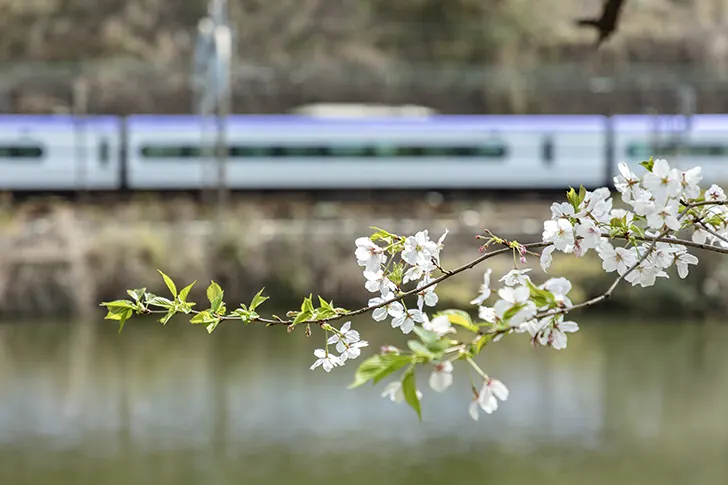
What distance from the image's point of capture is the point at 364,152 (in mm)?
12141

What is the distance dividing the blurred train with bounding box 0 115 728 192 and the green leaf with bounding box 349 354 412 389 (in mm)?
11402

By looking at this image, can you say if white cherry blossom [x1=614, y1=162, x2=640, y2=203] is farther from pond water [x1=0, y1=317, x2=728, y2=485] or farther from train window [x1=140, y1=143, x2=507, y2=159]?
train window [x1=140, y1=143, x2=507, y2=159]

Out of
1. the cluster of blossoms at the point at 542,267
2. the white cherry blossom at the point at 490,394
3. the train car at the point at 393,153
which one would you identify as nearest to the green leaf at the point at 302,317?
the cluster of blossoms at the point at 542,267

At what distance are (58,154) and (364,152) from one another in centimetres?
379

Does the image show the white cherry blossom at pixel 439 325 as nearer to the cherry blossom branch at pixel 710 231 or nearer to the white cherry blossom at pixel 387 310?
the white cherry blossom at pixel 387 310

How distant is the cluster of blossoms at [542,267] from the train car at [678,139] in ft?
32.5

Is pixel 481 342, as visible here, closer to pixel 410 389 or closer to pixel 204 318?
pixel 410 389

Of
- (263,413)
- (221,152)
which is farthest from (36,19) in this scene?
(263,413)

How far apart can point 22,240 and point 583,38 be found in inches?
329

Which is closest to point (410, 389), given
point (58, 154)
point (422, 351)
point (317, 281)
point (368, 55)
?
point (422, 351)

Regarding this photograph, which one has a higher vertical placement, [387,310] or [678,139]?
[387,310]

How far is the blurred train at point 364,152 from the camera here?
473 inches

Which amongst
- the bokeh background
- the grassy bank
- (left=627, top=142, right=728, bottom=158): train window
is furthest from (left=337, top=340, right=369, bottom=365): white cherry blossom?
(left=627, top=142, right=728, bottom=158): train window

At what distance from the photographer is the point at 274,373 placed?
19.6ft
